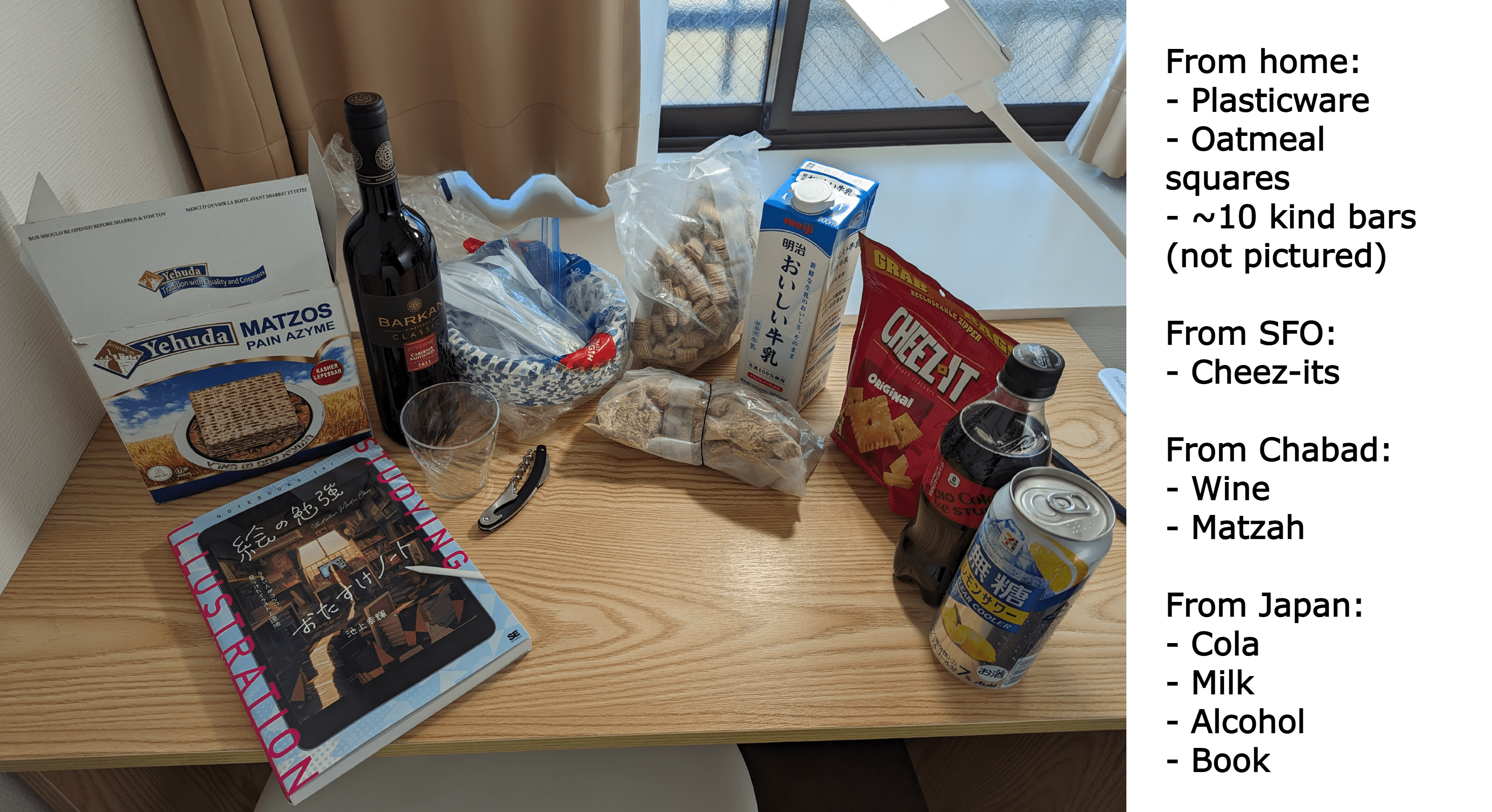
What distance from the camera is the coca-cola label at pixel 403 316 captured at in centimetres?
71

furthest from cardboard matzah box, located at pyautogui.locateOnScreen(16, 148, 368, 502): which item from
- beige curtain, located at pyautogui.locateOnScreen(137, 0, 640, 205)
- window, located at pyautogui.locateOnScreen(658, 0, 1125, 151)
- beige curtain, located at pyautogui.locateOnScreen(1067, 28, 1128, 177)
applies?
beige curtain, located at pyautogui.locateOnScreen(1067, 28, 1128, 177)

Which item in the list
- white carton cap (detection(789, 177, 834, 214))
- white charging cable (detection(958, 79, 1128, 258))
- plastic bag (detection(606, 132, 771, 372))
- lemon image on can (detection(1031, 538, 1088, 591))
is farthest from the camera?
plastic bag (detection(606, 132, 771, 372))

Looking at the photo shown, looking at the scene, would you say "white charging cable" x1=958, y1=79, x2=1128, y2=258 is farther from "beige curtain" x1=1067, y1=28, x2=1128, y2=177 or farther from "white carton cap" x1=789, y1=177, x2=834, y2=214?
"beige curtain" x1=1067, y1=28, x2=1128, y2=177

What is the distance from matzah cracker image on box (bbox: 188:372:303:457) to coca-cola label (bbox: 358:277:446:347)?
97 mm

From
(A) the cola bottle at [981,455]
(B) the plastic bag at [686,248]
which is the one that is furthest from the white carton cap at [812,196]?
(A) the cola bottle at [981,455]

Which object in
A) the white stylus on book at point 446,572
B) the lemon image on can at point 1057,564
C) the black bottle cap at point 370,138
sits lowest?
the white stylus on book at point 446,572

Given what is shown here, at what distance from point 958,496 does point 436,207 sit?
0.69m

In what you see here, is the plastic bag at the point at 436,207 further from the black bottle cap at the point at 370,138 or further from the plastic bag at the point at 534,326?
the black bottle cap at the point at 370,138

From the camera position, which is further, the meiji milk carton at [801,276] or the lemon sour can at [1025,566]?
the meiji milk carton at [801,276]

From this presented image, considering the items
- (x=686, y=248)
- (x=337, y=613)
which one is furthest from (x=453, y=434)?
(x=686, y=248)

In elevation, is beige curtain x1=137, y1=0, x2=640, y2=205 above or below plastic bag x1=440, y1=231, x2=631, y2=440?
above

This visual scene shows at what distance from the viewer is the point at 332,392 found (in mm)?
776

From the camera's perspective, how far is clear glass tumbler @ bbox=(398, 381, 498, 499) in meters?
0.78

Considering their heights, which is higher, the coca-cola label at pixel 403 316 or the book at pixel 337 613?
the coca-cola label at pixel 403 316
